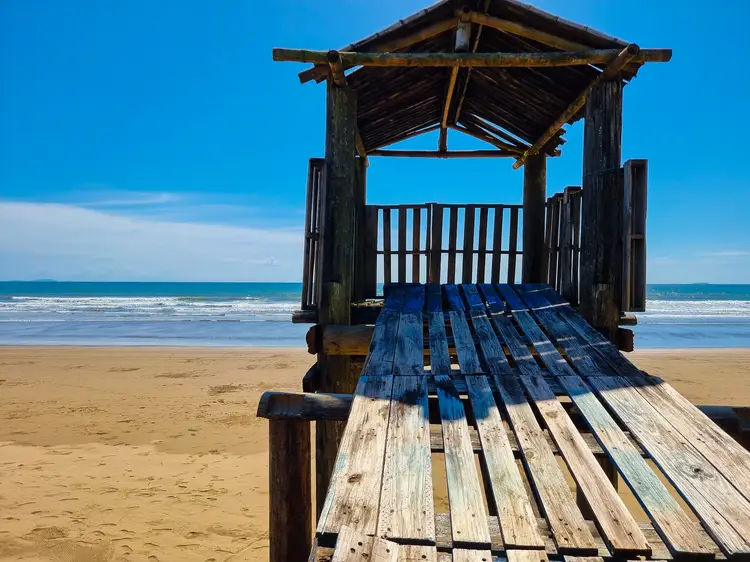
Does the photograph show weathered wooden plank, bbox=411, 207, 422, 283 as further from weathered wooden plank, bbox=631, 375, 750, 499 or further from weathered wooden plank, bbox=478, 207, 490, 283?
weathered wooden plank, bbox=631, 375, 750, 499

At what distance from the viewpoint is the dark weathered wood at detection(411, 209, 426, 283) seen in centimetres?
764

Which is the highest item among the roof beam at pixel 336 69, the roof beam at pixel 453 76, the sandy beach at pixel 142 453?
the roof beam at pixel 453 76

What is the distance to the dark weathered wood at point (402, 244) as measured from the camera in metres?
7.64

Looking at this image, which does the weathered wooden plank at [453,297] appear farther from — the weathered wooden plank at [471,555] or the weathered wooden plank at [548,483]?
the weathered wooden plank at [471,555]

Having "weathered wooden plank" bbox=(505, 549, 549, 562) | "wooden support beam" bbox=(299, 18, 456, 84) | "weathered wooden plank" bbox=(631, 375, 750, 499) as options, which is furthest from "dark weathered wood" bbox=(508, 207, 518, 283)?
"weathered wooden plank" bbox=(505, 549, 549, 562)

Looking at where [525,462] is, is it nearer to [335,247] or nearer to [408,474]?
[408,474]

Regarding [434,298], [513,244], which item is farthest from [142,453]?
[513,244]

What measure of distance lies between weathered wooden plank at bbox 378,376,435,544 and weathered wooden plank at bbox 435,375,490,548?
0.33 feet

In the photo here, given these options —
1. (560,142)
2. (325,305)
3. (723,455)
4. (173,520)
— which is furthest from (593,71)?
(173,520)

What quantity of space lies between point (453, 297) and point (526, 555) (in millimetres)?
Answer: 4123

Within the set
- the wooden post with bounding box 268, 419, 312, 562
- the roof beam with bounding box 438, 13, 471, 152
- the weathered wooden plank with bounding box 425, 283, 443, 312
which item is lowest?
the wooden post with bounding box 268, 419, 312, 562

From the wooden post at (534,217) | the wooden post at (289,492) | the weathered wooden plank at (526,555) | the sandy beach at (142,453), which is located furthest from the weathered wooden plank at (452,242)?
the weathered wooden plank at (526,555)

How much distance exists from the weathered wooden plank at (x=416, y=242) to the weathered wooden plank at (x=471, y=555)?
5950 mm

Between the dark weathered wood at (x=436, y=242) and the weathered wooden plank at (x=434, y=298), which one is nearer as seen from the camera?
the weathered wooden plank at (x=434, y=298)
